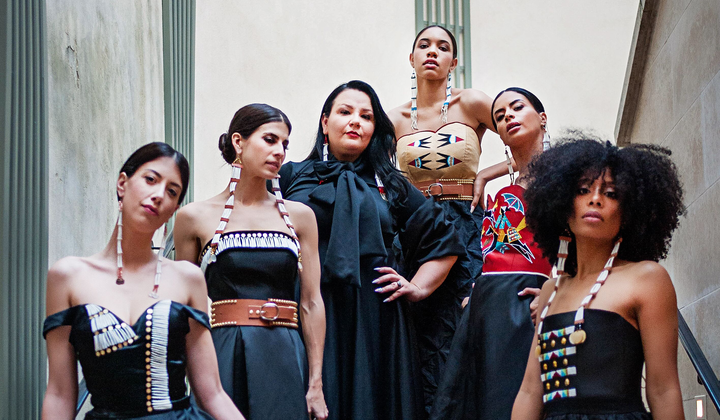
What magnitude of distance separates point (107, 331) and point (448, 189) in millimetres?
2392

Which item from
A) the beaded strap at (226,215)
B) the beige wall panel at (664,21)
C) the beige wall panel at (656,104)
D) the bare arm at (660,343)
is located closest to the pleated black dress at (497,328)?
the bare arm at (660,343)

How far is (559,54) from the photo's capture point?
10.4 metres

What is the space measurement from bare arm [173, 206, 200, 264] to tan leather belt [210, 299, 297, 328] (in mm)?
220

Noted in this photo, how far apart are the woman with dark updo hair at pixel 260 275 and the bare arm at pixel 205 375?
0.39 metres

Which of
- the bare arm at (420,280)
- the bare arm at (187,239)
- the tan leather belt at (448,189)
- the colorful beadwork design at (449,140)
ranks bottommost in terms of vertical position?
the bare arm at (420,280)

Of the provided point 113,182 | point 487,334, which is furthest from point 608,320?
point 113,182

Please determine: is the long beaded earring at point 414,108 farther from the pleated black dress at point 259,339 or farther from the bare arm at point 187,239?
the bare arm at point 187,239

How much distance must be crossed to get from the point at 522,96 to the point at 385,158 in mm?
679

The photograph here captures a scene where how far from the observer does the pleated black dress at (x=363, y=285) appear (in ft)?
11.3

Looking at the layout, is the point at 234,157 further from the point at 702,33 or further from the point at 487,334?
the point at 702,33

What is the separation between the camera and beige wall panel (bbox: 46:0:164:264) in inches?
158

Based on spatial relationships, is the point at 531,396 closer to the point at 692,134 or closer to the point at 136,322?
the point at 136,322

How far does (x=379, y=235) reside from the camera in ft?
12.0

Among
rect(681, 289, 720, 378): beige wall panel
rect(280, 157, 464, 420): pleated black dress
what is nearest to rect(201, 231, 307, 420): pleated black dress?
rect(280, 157, 464, 420): pleated black dress
